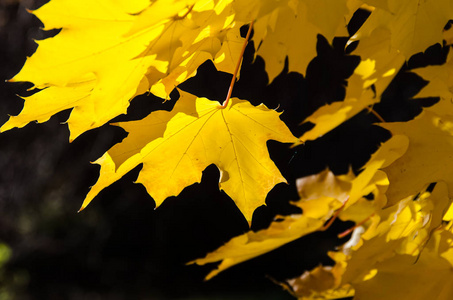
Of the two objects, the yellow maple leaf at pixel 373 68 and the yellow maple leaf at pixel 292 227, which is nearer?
the yellow maple leaf at pixel 373 68

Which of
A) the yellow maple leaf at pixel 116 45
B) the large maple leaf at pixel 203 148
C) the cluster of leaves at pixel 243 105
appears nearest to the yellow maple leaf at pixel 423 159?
the cluster of leaves at pixel 243 105

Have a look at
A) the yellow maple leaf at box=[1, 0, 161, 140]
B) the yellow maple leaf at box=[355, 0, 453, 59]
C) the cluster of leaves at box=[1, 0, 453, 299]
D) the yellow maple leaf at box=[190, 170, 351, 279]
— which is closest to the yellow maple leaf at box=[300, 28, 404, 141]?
the cluster of leaves at box=[1, 0, 453, 299]

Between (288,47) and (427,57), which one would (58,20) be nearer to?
(288,47)

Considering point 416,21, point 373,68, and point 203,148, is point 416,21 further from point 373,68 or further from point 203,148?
point 203,148

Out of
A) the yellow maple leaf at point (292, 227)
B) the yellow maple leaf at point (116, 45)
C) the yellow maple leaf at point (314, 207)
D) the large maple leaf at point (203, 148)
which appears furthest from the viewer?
the yellow maple leaf at point (292, 227)

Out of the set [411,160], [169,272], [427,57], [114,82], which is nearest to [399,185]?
[411,160]

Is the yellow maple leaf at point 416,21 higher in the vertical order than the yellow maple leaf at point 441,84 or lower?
higher

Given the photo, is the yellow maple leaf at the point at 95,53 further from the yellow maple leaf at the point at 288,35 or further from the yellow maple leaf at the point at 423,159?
the yellow maple leaf at the point at 423,159

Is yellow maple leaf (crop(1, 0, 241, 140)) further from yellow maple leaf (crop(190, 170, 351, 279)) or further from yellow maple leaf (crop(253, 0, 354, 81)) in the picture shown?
yellow maple leaf (crop(190, 170, 351, 279))
